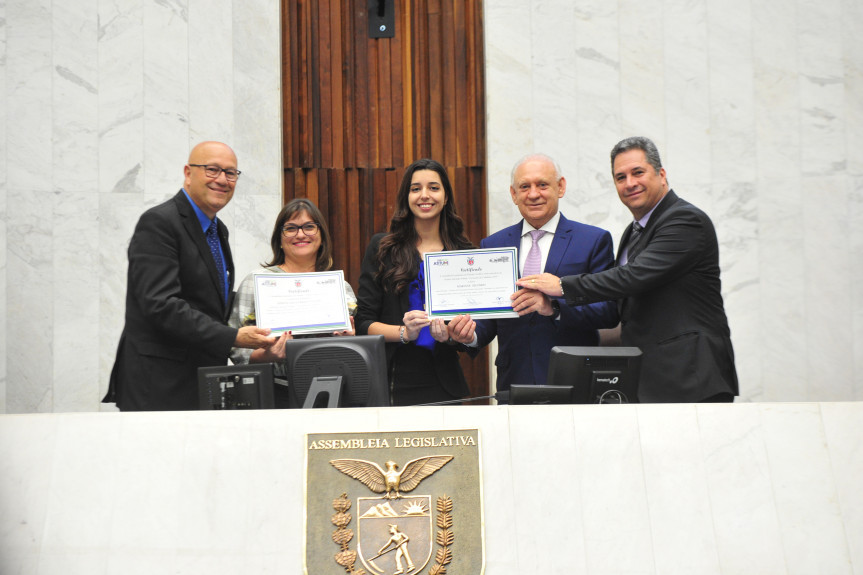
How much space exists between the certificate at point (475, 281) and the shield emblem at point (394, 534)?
1.38 metres

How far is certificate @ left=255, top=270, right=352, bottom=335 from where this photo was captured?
370cm

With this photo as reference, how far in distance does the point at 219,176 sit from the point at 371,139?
2195 millimetres

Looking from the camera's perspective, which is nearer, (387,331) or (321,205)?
(387,331)

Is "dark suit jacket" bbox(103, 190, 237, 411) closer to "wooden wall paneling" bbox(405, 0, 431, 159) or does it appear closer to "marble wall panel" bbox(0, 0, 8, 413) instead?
"marble wall panel" bbox(0, 0, 8, 413)

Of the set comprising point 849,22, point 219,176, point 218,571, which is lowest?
point 218,571

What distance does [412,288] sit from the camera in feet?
13.8

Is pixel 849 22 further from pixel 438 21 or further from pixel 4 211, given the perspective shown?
pixel 4 211

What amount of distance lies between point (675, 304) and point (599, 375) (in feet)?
2.37

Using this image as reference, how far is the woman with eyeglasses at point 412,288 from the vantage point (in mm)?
4141

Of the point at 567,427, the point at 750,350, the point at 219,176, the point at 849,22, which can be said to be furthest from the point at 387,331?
the point at 849,22

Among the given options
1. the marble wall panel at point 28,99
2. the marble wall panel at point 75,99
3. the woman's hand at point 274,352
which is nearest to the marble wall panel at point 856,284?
the woman's hand at point 274,352

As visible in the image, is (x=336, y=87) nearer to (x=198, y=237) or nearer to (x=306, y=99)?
(x=306, y=99)

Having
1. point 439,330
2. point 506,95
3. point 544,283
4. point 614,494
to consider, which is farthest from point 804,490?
point 506,95

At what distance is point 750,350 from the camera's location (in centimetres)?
574
